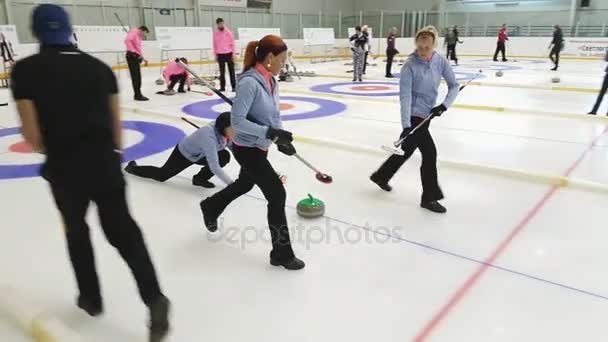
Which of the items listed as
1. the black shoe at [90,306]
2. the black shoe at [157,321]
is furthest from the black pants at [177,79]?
the black shoe at [157,321]

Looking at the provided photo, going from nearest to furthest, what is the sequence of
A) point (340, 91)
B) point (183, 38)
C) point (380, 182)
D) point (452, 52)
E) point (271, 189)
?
point (271, 189) → point (380, 182) → point (340, 91) → point (183, 38) → point (452, 52)

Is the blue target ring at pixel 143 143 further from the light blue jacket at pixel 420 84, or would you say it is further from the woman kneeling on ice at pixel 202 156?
the light blue jacket at pixel 420 84

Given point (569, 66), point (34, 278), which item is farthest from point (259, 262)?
point (569, 66)

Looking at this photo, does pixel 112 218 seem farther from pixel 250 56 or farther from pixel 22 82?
pixel 250 56

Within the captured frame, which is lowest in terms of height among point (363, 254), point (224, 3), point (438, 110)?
→ point (363, 254)

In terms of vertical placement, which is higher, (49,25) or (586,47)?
(49,25)

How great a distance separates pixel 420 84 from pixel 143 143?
3801 millimetres

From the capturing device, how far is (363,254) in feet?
9.93

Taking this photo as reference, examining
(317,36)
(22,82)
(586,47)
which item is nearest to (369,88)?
(22,82)

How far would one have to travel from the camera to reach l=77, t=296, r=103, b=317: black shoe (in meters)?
2.30

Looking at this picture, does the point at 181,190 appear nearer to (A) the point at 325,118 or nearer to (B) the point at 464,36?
(A) the point at 325,118

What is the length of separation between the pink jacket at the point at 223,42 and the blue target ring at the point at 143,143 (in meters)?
4.19

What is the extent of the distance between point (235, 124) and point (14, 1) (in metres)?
16.4

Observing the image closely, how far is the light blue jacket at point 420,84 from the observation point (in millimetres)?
3594
